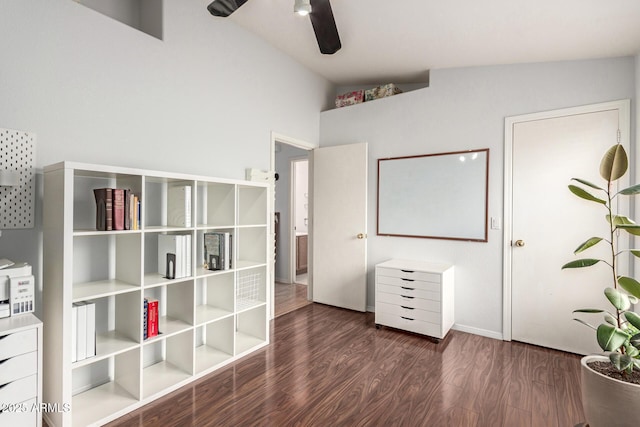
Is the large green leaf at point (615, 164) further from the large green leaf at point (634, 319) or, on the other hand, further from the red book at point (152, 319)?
the red book at point (152, 319)

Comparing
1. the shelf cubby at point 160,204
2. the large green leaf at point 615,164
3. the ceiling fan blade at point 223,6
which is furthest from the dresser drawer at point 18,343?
the large green leaf at point 615,164

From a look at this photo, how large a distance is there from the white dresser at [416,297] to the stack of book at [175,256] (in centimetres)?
186

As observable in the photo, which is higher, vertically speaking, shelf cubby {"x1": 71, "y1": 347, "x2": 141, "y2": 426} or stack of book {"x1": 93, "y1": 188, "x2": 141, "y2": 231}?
stack of book {"x1": 93, "y1": 188, "x2": 141, "y2": 231}

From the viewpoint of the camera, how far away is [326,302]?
4035mm

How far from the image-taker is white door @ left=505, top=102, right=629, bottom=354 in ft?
8.44

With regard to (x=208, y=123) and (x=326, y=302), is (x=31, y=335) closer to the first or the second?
(x=208, y=123)

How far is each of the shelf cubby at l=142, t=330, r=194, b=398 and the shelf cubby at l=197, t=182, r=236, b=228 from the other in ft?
2.89

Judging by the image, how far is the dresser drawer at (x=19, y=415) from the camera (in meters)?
1.42

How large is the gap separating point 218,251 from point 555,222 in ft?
9.27

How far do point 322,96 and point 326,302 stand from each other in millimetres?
2672

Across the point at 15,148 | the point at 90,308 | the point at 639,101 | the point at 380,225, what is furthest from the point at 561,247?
the point at 15,148

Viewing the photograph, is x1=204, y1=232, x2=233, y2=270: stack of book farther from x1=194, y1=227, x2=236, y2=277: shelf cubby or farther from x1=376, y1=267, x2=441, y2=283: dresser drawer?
x1=376, y1=267, x2=441, y2=283: dresser drawer

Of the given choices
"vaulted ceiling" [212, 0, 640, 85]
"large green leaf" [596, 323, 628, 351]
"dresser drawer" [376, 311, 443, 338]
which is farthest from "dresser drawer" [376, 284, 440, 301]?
"vaulted ceiling" [212, 0, 640, 85]

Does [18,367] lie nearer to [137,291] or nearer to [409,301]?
[137,291]
